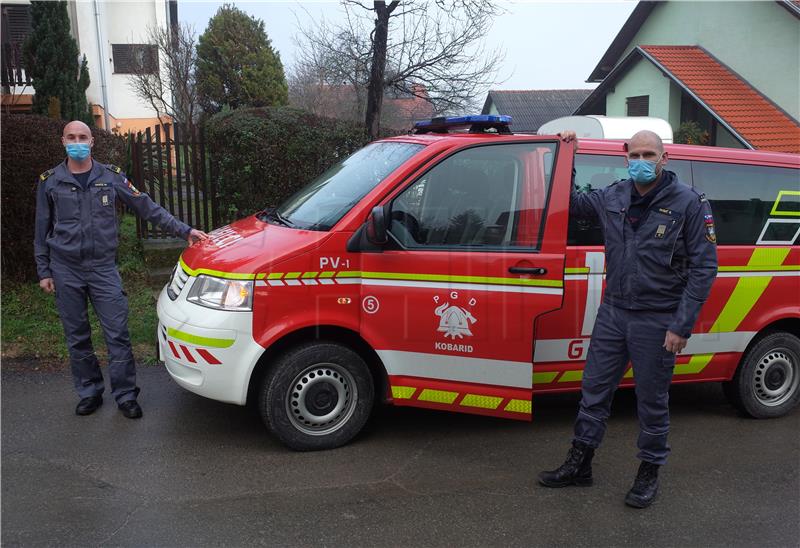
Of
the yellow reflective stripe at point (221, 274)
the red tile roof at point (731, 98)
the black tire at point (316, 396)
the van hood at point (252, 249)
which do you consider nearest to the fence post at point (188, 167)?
the van hood at point (252, 249)

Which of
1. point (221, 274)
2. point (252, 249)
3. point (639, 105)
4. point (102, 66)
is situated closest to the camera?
point (221, 274)

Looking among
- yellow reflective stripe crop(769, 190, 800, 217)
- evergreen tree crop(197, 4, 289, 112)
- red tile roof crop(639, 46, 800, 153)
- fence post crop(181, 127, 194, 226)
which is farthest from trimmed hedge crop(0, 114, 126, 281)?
red tile roof crop(639, 46, 800, 153)

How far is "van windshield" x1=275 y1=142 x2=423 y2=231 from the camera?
4.55 m

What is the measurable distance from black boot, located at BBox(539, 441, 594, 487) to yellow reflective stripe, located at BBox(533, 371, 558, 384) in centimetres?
63

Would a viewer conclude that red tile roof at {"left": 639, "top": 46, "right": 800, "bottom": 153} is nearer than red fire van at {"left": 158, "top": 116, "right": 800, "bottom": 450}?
No

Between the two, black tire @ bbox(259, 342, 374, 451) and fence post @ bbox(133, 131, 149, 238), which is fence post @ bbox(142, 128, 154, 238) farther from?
black tire @ bbox(259, 342, 374, 451)

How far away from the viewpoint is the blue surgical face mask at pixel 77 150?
4805mm

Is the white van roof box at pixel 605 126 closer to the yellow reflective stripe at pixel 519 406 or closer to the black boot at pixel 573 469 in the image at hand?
the yellow reflective stripe at pixel 519 406

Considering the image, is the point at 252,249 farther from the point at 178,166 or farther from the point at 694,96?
the point at 694,96

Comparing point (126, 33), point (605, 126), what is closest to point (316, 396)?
point (605, 126)

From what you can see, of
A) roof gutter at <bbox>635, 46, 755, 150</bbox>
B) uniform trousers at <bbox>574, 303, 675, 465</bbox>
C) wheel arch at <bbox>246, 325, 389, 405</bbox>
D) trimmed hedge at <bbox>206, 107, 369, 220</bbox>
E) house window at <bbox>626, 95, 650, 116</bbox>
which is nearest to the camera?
uniform trousers at <bbox>574, 303, 675, 465</bbox>

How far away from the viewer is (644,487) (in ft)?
13.1

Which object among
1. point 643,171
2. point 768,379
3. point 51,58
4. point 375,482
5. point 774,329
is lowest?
point 375,482

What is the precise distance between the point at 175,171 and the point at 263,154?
1.21m
